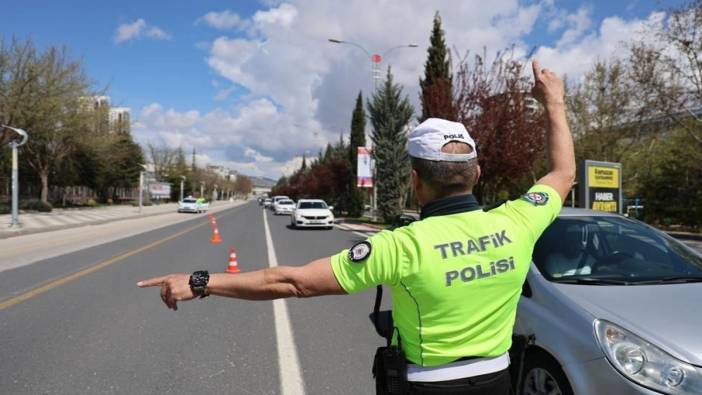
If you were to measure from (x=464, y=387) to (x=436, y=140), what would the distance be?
2.88 ft

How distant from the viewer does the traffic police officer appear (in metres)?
1.76

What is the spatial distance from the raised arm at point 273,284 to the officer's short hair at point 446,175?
1.55 feet

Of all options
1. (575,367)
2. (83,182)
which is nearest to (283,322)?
(575,367)

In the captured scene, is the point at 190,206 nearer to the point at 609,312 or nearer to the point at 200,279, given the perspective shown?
the point at 609,312

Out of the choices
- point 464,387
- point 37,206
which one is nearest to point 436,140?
point 464,387

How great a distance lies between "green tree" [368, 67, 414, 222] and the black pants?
29.0 m

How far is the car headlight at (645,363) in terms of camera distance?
2486 mm

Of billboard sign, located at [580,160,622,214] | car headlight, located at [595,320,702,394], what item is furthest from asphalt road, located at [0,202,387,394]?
billboard sign, located at [580,160,622,214]

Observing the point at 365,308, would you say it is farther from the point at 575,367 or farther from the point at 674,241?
the point at 575,367

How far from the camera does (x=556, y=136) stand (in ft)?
7.68

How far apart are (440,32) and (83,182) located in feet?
157

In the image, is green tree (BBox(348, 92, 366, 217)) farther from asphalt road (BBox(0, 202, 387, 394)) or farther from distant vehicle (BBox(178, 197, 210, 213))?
asphalt road (BBox(0, 202, 387, 394))

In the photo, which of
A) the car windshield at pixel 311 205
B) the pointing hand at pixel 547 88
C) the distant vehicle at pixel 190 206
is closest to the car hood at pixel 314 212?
the car windshield at pixel 311 205

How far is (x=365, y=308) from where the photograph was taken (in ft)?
24.4
